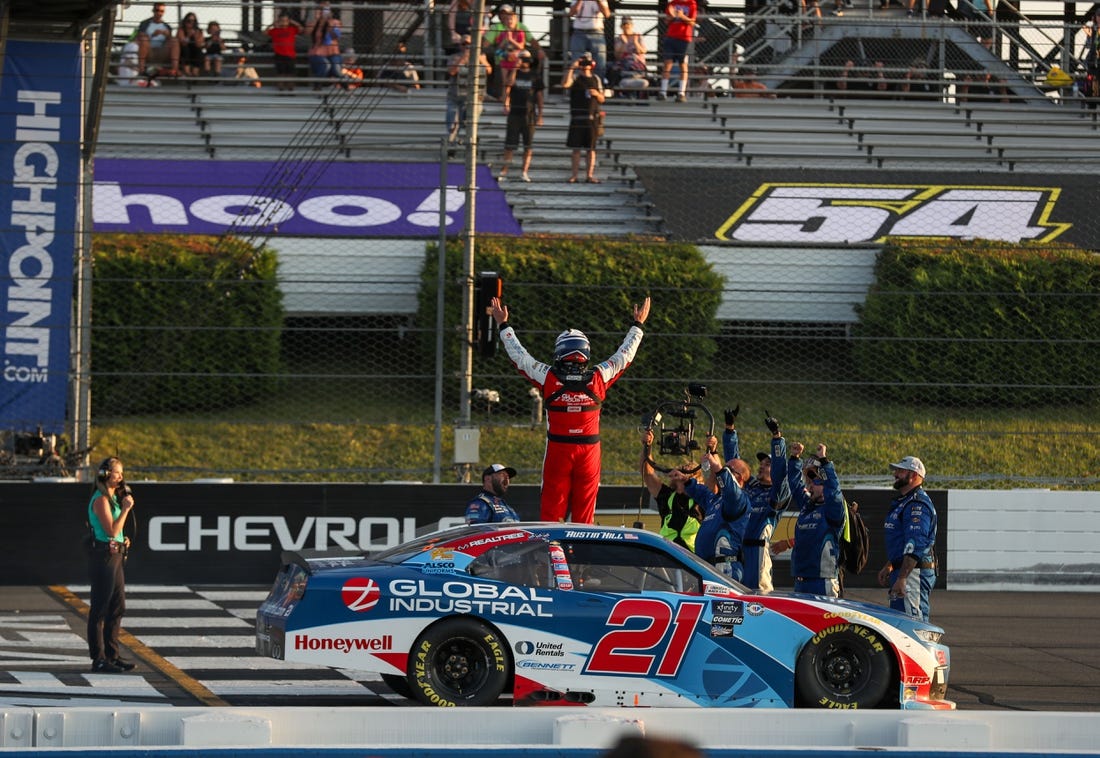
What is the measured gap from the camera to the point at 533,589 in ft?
29.2

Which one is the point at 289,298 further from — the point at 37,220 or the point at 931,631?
the point at 931,631

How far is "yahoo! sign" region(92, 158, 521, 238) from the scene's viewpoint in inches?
784

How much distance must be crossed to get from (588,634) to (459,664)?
0.76 metres

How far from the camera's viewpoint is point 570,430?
11.4 meters

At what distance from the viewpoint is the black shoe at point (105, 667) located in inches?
402

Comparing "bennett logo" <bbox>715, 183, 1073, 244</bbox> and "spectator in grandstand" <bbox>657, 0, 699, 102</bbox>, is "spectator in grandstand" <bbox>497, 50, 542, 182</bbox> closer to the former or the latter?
"spectator in grandstand" <bbox>657, 0, 699, 102</bbox>

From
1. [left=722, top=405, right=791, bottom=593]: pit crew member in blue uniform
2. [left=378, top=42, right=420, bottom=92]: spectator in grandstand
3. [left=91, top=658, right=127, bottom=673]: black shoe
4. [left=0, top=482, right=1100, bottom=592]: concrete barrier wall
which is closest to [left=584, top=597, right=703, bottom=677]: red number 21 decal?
[left=722, top=405, right=791, bottom=593]: pit crew member in blue uniform

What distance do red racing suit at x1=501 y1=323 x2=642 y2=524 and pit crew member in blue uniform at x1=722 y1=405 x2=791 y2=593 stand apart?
40.7 inches

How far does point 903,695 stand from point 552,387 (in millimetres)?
3561

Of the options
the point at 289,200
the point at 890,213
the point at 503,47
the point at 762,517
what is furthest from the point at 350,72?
the point at 762,517

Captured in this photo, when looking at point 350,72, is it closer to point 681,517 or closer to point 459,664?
point 681,517

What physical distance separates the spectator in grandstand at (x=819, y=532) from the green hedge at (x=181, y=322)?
23.4 feet

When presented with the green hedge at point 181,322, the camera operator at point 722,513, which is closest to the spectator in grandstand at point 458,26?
the green hedge at point 181,322

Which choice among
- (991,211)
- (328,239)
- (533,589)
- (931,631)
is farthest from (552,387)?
(991,211)
